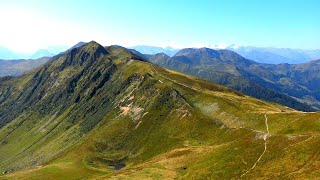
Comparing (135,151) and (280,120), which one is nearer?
(280,120)

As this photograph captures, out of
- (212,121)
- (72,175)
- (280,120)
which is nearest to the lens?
(280,120)

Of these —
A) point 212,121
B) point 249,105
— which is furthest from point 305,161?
point 249,105

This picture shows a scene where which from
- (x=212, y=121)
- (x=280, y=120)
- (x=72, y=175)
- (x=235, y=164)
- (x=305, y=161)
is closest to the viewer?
(x=305, y=161)

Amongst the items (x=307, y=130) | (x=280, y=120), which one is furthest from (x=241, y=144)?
(x=280, y=120)

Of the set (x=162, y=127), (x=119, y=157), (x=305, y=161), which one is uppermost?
(x=305, y=161)

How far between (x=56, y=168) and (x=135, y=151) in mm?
44212

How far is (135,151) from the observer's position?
187 metres

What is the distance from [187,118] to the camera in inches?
7362

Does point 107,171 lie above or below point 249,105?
below

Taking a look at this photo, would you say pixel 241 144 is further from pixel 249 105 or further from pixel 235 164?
pixel 249 105

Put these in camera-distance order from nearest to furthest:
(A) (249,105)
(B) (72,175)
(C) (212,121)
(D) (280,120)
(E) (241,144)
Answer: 1. (E) (241,144)
2. (D) (280,120)
3. (B) (72,175)
4. (C) (212,121)
5. (A) (249,105)

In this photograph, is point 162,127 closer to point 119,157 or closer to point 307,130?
point 119,157

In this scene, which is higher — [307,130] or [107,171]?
[307,130]

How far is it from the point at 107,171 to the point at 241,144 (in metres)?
72.1
